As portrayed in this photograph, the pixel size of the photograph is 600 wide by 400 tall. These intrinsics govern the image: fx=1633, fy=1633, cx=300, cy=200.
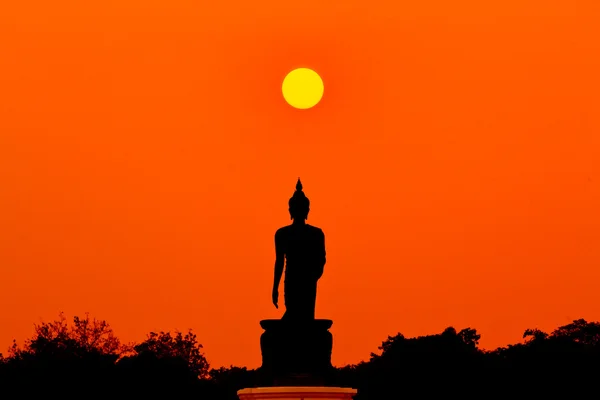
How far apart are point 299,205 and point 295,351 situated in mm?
3204

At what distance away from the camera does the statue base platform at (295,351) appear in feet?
106

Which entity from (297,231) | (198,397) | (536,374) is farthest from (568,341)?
(297,231)

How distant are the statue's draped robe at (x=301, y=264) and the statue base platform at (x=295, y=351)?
2.57 feet

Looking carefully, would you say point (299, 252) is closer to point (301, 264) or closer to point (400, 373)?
point (301, 264)

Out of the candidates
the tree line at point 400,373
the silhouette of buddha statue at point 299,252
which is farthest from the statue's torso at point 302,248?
the tree line at point 400,373

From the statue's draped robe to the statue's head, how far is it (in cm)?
23

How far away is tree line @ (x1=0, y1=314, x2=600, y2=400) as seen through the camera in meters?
83.1

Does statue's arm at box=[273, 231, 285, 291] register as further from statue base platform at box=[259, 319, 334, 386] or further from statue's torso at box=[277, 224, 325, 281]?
statue base platform at box=[259, 319, 334, 386]

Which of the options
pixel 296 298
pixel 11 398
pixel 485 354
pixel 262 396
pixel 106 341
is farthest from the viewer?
pixel 106 341

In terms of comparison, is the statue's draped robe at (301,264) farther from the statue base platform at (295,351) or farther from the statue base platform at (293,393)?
the statue base platform at (293,393)

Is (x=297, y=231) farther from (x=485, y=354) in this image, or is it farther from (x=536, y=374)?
(x=485, y=354)

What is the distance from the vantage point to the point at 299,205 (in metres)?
33.8

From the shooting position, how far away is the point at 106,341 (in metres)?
114

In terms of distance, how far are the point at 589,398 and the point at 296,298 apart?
5274 cm
